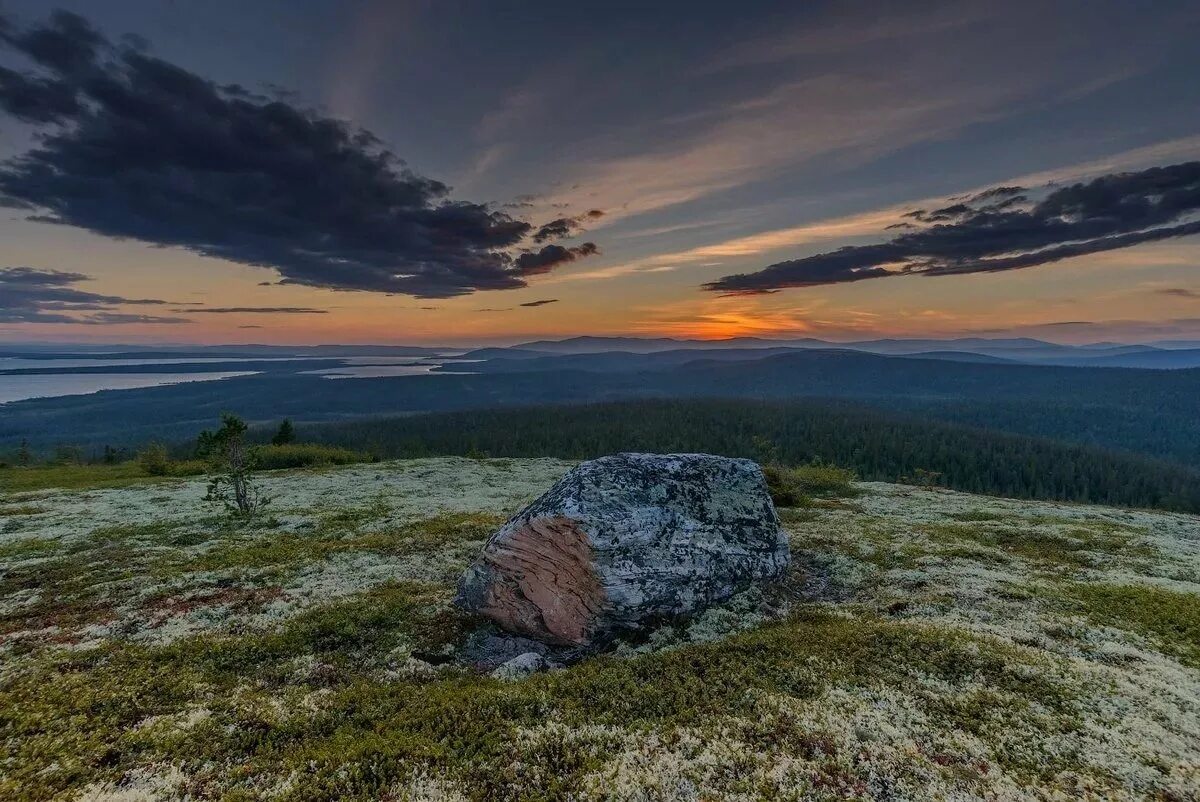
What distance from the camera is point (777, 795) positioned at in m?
6.61

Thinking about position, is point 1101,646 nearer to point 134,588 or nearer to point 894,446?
point 134,588

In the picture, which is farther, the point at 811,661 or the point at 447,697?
the point at 811,661

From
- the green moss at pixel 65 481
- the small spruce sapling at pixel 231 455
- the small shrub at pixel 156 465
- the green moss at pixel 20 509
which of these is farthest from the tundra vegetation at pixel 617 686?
the small shrub at pixel 156 465

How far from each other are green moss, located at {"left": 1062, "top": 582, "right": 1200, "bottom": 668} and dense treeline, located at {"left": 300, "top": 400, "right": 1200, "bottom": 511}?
353 ft

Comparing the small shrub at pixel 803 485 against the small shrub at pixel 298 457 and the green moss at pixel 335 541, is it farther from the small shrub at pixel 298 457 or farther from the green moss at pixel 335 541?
the small shrub at pixel 298 457

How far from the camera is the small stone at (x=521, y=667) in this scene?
10.7 metres

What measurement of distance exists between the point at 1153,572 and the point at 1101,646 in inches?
378

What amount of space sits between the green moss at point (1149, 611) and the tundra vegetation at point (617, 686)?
0.24 ft

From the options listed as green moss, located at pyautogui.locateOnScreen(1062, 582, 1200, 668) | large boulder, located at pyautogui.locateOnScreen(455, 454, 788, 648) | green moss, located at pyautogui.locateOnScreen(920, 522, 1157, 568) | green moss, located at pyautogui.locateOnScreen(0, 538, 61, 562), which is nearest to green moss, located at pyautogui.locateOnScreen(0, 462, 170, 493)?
green moss, located at pyautogui.locateOnScreen(0, 538, 61, 562)

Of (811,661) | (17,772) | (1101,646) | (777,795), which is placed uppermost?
(17,772)

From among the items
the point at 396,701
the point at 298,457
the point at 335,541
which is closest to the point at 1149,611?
the point at 396,701

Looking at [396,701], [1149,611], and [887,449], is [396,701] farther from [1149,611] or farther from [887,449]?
[887,449]

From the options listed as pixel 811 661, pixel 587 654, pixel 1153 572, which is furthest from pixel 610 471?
pixel 1153 572

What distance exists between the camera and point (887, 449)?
498 ft
